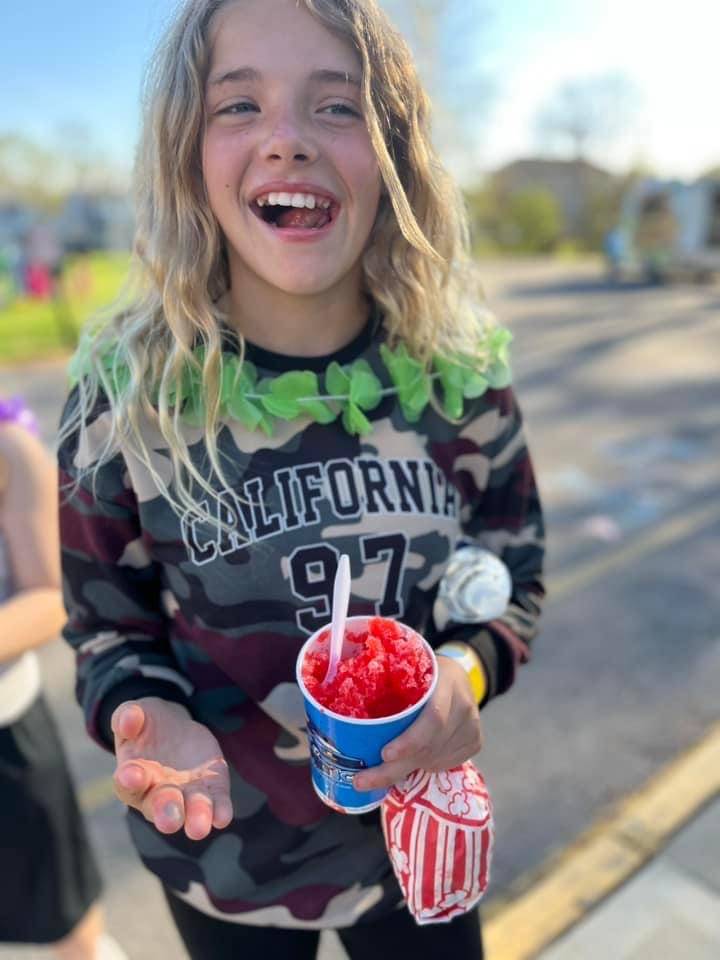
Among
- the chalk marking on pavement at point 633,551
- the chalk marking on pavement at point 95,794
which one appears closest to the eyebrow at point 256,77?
the chalk marking on pavement at point 95,794

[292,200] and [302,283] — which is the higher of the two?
[292,200]

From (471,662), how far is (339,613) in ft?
1.22

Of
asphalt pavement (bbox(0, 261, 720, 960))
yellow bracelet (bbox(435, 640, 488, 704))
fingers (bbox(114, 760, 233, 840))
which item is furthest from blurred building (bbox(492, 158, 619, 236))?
fingers (bbox(114, 760, 233, 840))

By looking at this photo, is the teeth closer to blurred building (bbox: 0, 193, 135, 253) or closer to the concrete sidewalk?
the concrete sidewalk

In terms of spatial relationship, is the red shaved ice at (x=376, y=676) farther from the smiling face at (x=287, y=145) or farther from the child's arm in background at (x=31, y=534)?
the child's arm in background at (x=31, y=534)

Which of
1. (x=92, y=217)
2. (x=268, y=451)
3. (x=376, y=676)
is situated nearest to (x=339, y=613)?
(x=376, y=676)

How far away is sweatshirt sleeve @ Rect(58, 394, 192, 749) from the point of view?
1.24 metres

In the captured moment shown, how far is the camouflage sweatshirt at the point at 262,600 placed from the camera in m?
1.26

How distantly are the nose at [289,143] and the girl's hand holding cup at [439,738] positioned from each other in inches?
33.8

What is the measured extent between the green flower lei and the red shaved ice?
0.40 metres

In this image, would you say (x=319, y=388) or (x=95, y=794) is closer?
(x=319, y=388)

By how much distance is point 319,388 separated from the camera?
133 cm

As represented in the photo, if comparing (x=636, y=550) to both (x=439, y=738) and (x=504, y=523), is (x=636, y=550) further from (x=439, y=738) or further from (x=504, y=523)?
(x=439, y=738)

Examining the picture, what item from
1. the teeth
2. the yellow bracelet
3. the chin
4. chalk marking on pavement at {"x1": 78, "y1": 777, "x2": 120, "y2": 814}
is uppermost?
the teeth
